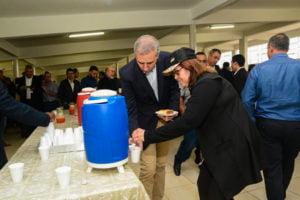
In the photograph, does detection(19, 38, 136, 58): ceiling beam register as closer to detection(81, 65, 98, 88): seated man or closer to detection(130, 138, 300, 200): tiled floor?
detection(81, 65, 98, 88): seated man

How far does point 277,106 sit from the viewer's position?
5.97ft

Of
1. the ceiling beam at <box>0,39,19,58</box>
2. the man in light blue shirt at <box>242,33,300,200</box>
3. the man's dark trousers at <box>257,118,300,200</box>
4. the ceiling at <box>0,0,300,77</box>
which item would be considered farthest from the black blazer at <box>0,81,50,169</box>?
the ceiling beam at <box>0,39,19,58</box>

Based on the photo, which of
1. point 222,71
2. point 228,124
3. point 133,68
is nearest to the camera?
point 228,124

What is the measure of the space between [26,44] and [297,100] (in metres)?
7.48

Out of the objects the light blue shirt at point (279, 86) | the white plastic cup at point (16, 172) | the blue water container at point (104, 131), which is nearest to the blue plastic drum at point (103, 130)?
the blue water container at point (104, 131)

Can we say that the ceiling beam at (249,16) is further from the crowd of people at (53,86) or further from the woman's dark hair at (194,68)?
the woman's dark hair at (194,68)

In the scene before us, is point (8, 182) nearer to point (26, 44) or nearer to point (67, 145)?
point (67, 145)

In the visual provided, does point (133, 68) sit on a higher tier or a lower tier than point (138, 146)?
higher

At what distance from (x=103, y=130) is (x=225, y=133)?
0.61 metres

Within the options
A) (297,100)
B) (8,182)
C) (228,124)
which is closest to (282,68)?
(297,100)

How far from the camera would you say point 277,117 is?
183cm

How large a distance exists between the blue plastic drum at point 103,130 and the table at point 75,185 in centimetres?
8

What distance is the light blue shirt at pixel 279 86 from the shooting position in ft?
5.84

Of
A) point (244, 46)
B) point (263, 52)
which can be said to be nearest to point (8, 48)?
point (244, 46)
